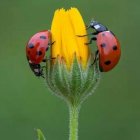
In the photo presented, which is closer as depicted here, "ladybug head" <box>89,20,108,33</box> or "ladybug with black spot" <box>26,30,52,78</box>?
"ladybug with black spot" <box>26,30,52,78</box>

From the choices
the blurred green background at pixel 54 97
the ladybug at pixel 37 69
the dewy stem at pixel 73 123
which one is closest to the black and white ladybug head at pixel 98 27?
the ladybug at pixel 37 69

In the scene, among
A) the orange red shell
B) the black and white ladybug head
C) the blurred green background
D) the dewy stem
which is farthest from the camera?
the blurred green background

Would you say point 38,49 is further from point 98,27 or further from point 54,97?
point 54,97

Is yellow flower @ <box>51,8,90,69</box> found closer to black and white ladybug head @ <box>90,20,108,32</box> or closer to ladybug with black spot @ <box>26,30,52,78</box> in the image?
ladybug with black spot @ <box>26,30,52,78</box>

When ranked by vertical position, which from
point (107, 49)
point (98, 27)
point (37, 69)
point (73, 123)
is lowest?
point (73, 123)

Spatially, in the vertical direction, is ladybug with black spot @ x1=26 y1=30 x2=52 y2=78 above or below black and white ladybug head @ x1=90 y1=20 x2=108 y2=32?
below

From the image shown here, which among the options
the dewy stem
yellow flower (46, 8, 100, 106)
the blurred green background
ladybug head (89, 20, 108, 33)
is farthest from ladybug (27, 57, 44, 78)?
the blurred green background

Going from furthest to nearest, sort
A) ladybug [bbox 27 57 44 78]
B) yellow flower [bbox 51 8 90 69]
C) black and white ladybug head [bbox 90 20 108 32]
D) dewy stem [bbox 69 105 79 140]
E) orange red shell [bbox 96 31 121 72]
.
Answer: black and white ladybug head [bbox 90 20 108 32] → ladybug [bbox 27 57 44 78] → orange red shell [bbox 96 31 121 72] → yellow flower [bbox 51 8 90 69] → dewy stem [bbox 69 105 79 140]

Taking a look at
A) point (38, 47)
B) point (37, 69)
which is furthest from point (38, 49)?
point (37, 69)
